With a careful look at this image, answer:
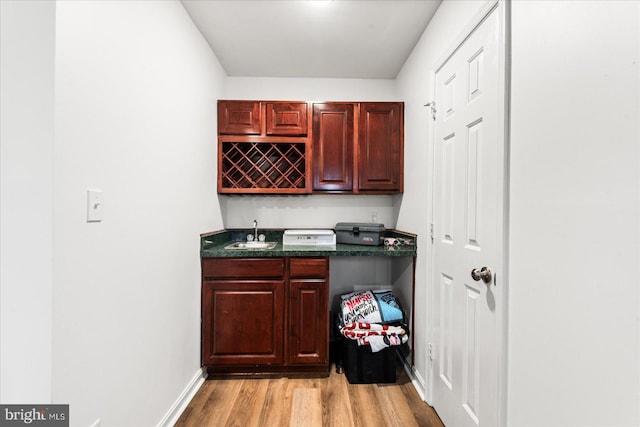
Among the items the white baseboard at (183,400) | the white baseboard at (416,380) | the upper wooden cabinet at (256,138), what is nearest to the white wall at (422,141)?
the white baseboard at (416,380)

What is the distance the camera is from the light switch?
3.29 ft

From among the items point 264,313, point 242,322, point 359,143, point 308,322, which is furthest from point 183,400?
point 359,143

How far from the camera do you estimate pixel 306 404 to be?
1.77m

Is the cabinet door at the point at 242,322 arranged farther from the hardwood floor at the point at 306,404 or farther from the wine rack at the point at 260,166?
the wine rack at the point at 260,166

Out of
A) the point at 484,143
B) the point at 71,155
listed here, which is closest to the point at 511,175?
the point at 484,143

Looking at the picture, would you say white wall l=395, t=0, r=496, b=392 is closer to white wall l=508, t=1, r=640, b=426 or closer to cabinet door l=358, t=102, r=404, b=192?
cabinet door l=358, t=102, r=404, b=192

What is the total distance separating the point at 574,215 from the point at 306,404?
176 cm

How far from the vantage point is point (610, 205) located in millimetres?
693

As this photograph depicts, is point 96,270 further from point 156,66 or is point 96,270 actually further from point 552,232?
point 552,232

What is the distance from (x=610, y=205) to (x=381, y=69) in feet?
7.21

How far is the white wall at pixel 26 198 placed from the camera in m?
0.87

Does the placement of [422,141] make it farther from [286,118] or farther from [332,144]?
[286,118]

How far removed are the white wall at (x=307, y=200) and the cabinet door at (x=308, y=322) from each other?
77 centimetres

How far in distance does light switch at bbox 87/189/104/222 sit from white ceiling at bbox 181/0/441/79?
1.37m
